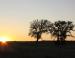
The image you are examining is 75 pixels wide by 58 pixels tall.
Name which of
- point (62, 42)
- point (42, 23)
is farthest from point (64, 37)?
point (42, 23)

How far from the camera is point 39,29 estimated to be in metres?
95.8

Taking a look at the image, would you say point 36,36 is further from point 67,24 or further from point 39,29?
point 67,24

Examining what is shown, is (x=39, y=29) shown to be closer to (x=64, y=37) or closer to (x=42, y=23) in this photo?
(x=42, y=23)

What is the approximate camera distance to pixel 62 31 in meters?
98.2

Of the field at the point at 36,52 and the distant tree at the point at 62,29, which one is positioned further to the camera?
the distant tree at the point at 62,29

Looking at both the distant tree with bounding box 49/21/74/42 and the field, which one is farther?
the distant tree with bounding box 49/21/74/42

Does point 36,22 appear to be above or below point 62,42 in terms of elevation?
above

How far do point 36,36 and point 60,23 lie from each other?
8740mm

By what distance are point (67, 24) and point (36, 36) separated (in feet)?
34.9

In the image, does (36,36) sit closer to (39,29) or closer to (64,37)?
(39,29)

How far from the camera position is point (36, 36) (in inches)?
3782

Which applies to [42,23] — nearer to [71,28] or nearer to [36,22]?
[36,22]

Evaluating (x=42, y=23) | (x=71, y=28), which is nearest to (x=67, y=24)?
(x=71, y=28)

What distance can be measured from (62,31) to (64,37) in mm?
1980
